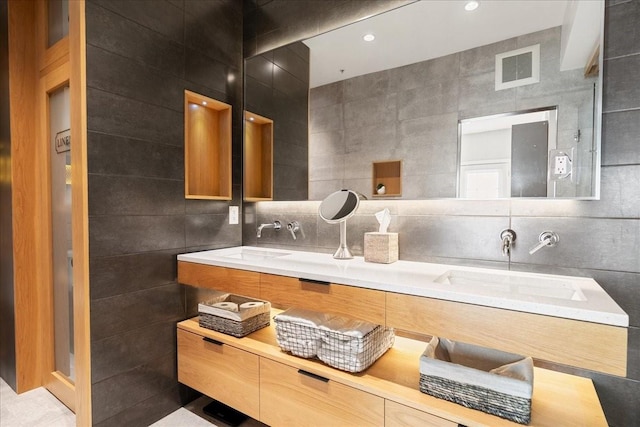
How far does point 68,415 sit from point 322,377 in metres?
1.71

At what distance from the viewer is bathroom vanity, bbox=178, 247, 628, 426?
931 mm

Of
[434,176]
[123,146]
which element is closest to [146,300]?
[123,146]

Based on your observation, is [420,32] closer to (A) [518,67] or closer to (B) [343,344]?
(A) [518,67]

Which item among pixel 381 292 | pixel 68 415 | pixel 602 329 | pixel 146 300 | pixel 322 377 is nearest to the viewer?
pixel 602 329

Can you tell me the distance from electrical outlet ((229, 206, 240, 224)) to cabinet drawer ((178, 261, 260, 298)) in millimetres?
491

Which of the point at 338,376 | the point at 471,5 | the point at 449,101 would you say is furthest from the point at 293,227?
the point at 471,5

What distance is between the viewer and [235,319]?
176cm

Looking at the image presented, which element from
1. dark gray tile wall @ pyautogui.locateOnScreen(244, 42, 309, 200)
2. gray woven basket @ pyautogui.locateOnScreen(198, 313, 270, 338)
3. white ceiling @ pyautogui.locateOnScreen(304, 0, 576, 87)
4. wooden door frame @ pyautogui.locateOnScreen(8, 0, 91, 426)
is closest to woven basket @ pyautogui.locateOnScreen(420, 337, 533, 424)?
gray woven basket @ pyautogui.locateOnScreen(198, 313, 270, 338)

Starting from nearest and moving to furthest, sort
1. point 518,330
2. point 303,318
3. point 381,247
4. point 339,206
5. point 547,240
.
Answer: point 518,330
point 547,240
point 303,318
point 381,247
point 339,206

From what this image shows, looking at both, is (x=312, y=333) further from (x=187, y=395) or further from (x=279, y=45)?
(x=279, y=45)

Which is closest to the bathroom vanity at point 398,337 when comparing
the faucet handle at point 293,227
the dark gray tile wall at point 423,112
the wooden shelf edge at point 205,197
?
the faucet handle at point 293,227

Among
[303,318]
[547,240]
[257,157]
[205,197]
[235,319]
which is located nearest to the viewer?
[547,240]

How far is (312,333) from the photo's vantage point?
4.81 ft

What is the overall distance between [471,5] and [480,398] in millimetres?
1690
